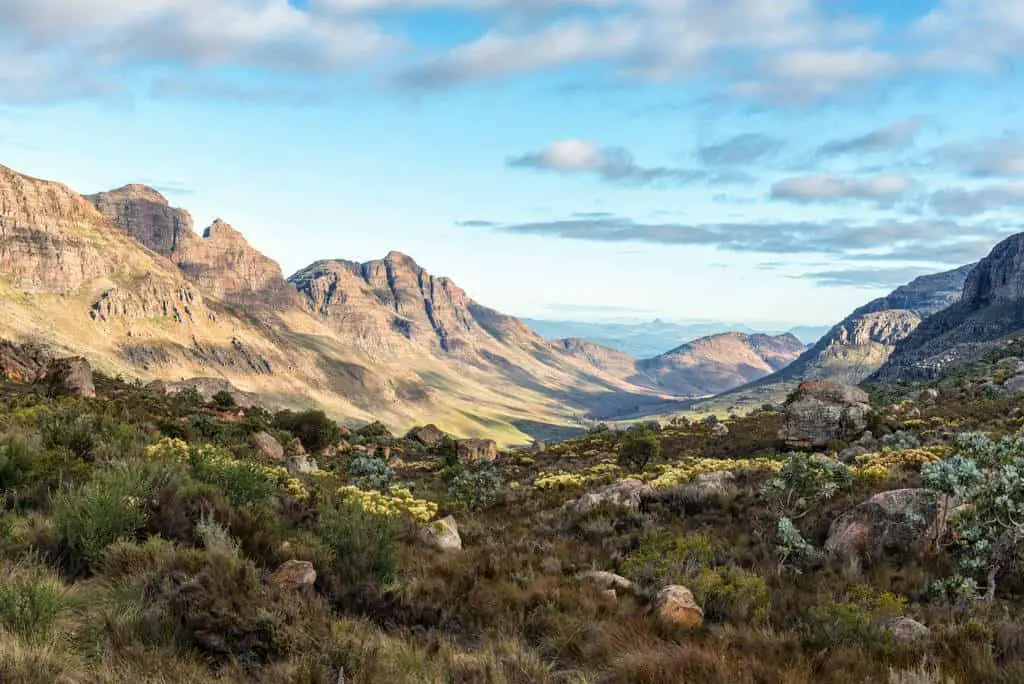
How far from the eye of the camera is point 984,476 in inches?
431

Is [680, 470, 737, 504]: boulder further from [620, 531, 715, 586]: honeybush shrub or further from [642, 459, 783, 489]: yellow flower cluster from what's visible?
[620, 531, 715, 586]: honeybush shrub

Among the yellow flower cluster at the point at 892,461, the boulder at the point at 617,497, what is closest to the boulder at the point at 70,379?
the boulder at the point at 617,497

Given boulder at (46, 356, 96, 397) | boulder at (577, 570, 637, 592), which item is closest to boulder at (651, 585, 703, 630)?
boulder at (577, 570, 637, 592)

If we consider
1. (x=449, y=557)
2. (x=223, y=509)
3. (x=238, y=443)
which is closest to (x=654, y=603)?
(x=449, y=557)

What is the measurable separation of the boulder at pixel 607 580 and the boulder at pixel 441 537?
10.7 feet

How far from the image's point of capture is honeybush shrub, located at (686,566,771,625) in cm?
859

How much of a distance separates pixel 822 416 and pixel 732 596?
24518mm

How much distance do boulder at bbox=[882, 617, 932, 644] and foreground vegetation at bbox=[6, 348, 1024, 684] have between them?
0.24 ft

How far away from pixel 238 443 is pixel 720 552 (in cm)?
2234

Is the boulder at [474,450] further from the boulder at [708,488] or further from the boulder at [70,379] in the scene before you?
the boulder at [70,379]

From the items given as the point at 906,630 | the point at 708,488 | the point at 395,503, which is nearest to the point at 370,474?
the point at 395,503

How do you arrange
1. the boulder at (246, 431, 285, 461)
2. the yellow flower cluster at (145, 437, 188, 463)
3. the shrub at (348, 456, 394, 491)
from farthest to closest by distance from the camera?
the boulder at (246, 431, 285, 461) → the shrub at (348, 456, 394, 491) → the yellow flower cluster at (145, 437, 188, 463)

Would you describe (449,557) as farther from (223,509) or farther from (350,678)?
(350,678)

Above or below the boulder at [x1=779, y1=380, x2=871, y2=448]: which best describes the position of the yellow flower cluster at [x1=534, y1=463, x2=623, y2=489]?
below
